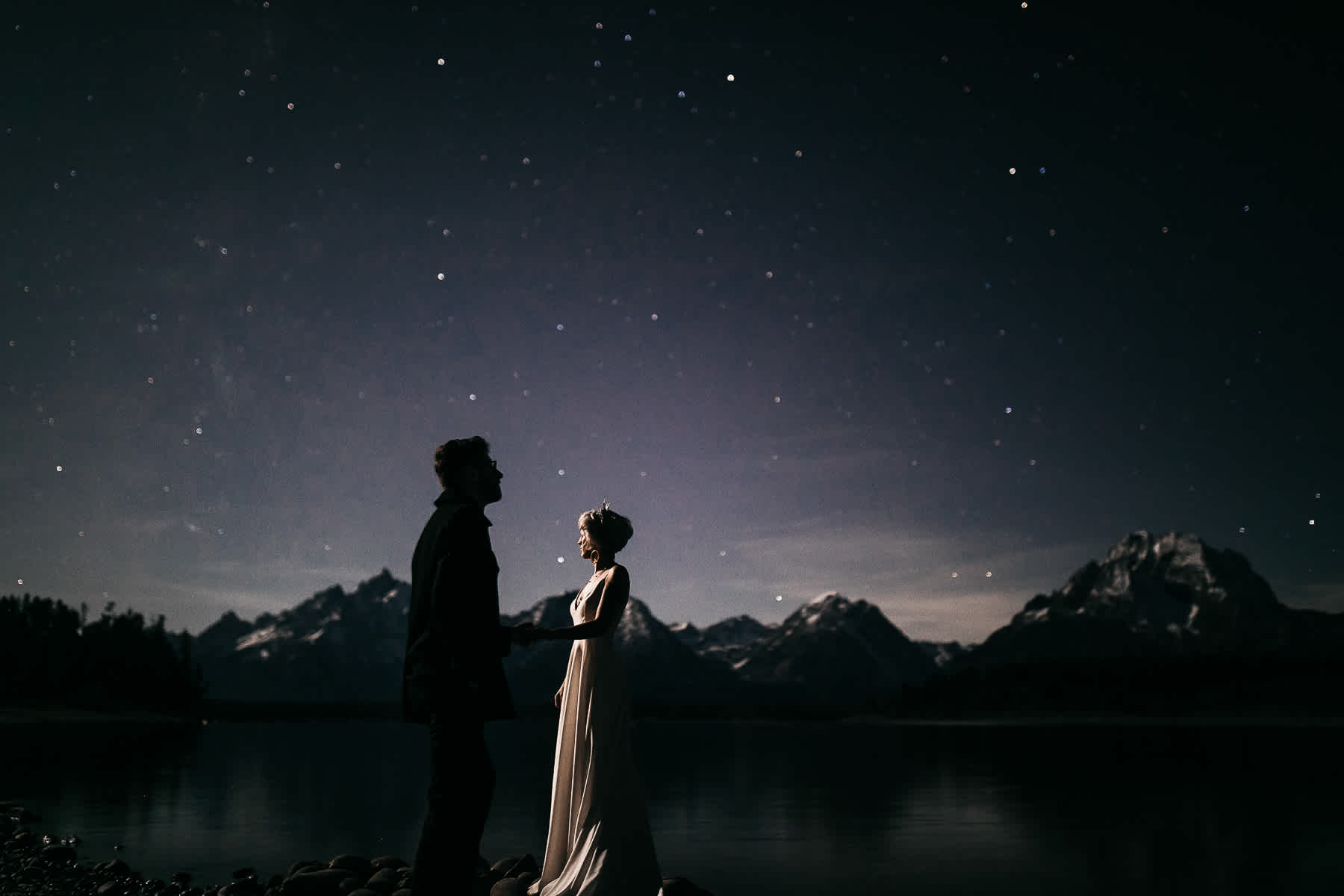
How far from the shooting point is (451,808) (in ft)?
21.8

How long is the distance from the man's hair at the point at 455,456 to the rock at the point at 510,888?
535 cm

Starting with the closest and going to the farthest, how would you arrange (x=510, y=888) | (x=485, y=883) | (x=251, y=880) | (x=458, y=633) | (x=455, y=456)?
(x=458, y=633) → (x=455, y=456) → (x=510, y=888) → (x=485, y=883) → (x=251, y=880)

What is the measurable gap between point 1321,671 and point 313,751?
182 metres

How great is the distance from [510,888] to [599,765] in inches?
103

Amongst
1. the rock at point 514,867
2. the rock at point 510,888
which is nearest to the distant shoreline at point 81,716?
the rock at point 514,867

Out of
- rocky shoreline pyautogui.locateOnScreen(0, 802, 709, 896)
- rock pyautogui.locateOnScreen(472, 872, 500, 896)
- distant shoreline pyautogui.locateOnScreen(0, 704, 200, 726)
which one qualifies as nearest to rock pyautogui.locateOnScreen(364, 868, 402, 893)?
rocky shoreline pyautogui.locateOnScreen(0, 802, 709, 896)

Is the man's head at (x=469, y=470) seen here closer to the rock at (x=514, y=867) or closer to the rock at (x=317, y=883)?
the rock at (x=514, y=867)

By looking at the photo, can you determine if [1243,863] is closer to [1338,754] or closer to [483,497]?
[483,497]

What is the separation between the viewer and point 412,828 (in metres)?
21.9

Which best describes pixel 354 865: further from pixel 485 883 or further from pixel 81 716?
pixel 81 716

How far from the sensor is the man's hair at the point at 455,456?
7094mm

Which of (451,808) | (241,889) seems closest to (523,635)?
(451,808)

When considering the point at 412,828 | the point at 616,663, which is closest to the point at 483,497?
the point at 616,663

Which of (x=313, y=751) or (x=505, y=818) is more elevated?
(x=505, y=818)
